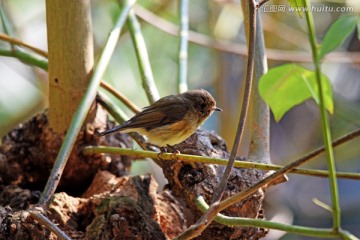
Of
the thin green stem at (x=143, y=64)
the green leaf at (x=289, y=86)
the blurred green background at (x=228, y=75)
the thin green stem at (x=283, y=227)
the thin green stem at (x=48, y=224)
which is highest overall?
the blurred green background at (x=228, y=75)

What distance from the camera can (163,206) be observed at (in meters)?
1.87

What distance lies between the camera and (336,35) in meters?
1.00

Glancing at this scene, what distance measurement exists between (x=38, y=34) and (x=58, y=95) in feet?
3.76

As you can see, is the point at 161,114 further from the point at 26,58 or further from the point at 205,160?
the point at 205,160

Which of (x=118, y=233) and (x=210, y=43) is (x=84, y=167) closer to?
(x=118, y=233)

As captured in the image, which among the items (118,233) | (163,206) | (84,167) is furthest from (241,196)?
(84,167)

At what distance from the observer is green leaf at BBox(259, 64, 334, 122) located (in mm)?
1160

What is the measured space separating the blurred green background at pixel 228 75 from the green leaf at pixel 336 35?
5.35 ft

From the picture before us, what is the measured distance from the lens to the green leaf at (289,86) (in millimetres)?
1160

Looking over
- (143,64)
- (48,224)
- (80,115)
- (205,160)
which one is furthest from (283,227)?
(143,64)

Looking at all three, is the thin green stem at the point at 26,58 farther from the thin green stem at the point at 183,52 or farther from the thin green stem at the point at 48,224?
the thin green stem at the point at 48,224

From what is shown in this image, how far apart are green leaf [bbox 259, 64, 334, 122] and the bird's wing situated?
82 centimetres

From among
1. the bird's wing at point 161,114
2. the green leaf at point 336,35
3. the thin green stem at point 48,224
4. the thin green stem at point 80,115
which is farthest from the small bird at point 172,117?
the green leaf at point 336,35

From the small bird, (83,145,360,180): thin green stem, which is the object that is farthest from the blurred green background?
(83,145,360,180): thin green stem
